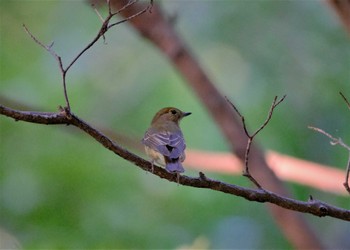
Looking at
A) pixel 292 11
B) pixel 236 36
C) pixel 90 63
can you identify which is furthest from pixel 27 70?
pixel 292 11

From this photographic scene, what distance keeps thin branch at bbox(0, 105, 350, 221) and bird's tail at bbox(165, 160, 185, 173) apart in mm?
26

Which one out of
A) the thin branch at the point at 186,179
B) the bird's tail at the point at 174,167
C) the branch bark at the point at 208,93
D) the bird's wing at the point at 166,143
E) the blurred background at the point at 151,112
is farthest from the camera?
the blurred background at the point at 151,112

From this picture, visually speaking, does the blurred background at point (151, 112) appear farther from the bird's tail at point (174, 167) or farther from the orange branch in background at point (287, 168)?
the bird's tail at point (174, 167)

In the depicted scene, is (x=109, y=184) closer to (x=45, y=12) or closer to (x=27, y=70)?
(x=27, y=70)

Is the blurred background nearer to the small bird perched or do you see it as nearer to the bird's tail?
the small bird perched

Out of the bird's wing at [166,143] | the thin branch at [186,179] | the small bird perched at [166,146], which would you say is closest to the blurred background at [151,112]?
the small bird perched at [166,146]

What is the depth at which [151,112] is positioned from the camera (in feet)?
27.5

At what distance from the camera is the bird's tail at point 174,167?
3.45 m

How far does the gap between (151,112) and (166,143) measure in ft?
14.3

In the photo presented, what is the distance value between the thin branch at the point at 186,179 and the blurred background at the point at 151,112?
2.93 meters

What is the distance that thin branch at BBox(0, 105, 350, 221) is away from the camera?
2.96 meters

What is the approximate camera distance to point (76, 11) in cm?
964

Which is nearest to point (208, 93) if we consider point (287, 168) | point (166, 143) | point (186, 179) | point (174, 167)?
point (287, 168)

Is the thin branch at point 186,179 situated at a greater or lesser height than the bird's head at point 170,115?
lesser
